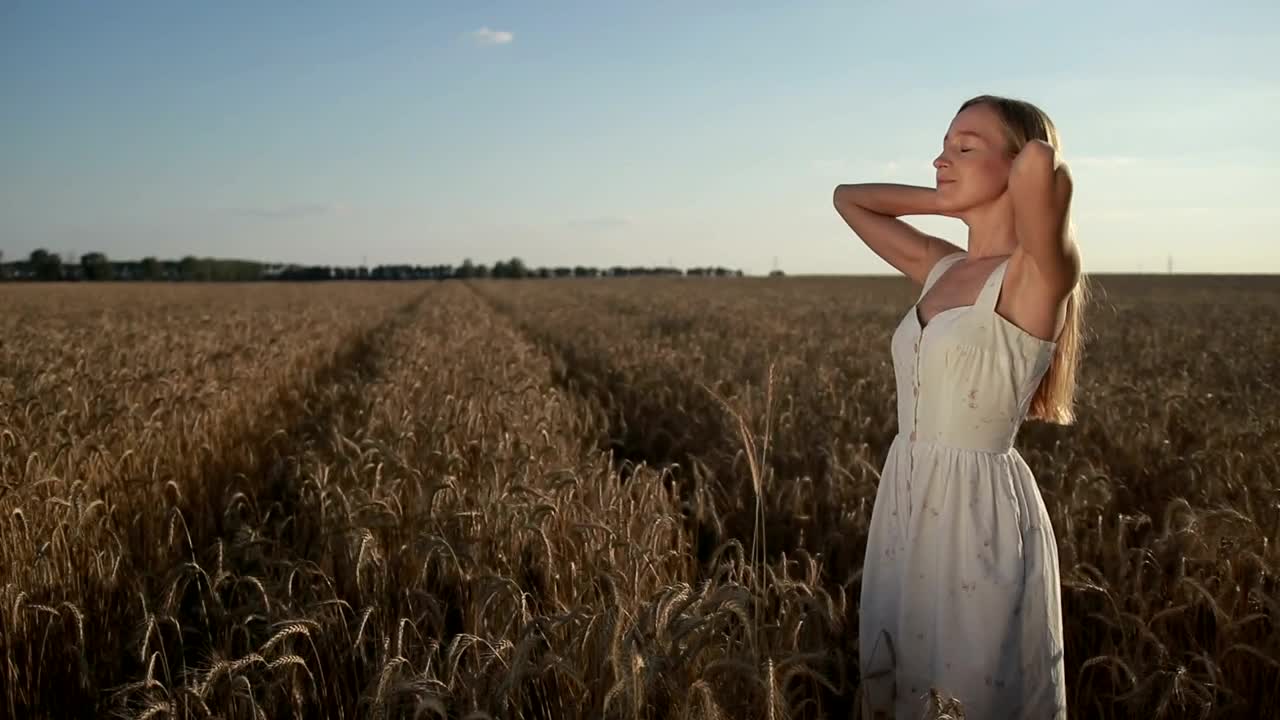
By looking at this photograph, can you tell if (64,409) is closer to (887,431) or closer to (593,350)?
(887,431)

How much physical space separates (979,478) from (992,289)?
41 centimetres

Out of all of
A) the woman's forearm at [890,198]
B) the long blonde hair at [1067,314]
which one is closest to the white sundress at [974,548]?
the long blonde hair at [1067,314]

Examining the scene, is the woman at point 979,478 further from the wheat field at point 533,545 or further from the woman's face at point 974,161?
the wheat field at point 533,545

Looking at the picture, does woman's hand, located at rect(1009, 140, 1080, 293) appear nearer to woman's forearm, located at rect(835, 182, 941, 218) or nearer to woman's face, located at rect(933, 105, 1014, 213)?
woman's face, located at rect(933, 105, 1014, 213)

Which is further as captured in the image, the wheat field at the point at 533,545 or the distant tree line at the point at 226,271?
the distant tree line at the point at 226,271

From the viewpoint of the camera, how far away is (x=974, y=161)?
1806 mm

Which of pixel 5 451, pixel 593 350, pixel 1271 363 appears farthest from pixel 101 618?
pixel 1271 363

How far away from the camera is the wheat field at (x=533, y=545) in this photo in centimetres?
185

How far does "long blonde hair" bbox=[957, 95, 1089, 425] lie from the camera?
5.82 ft

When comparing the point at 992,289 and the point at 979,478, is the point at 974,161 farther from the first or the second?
the point at 979,478

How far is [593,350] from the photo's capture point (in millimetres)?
10836

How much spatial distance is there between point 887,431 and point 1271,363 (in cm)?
669

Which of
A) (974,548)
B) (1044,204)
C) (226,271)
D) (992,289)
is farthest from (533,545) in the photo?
(226,271)

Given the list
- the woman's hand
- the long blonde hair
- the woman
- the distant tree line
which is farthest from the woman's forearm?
the distant tree line
